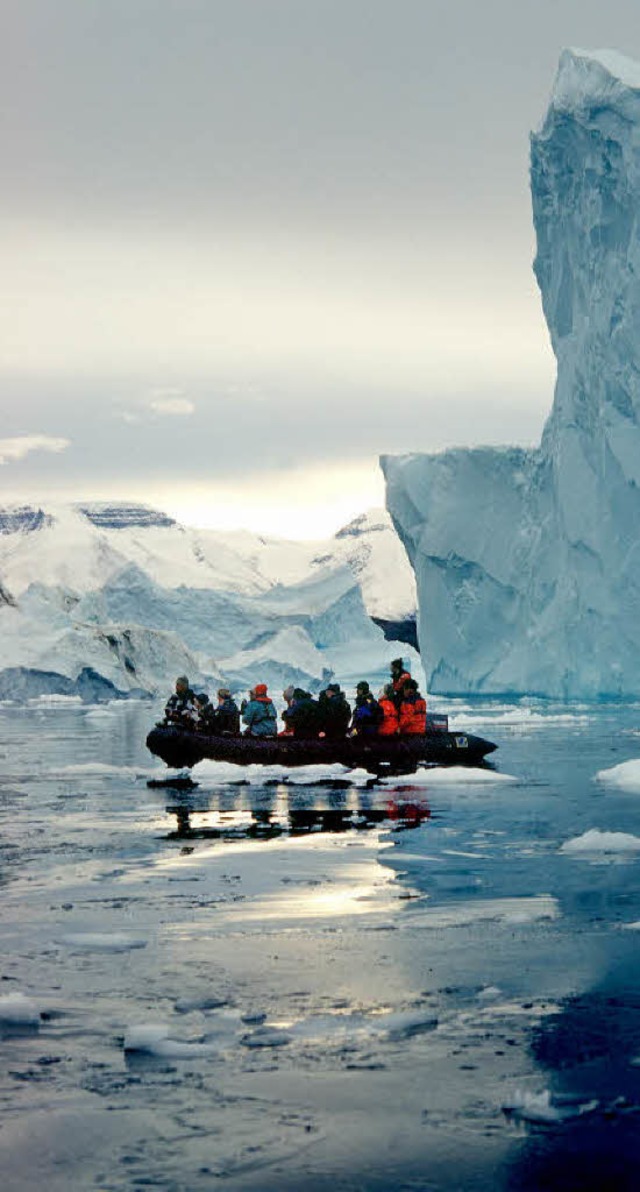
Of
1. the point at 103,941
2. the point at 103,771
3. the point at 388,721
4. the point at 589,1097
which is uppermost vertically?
the point at 388,721

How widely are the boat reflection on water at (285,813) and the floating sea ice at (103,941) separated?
488cm

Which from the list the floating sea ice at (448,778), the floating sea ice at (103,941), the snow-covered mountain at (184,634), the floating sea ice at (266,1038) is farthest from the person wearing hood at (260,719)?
the snow-covered mountain at (184,634)

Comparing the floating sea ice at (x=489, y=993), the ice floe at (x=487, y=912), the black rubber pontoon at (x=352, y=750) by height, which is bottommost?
the floating sea ice at (x=489, y=993)

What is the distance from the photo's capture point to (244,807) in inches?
643

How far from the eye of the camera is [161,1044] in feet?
20.0

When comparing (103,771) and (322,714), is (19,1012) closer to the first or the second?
(322,714)

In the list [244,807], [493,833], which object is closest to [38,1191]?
[493,833]

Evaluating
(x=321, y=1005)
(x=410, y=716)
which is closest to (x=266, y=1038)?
(x=321, y=1005)

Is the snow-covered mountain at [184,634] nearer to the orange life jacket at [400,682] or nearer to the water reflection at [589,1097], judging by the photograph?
the orange life jacket at [400,682]

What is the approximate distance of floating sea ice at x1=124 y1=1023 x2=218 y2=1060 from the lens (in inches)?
237

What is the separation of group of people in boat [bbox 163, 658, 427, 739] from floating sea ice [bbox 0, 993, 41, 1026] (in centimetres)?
1367

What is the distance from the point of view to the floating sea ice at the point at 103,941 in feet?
26.7

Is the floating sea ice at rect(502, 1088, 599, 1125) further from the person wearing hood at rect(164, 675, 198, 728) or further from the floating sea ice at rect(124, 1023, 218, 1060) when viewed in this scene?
the person wearing hood at rect(164, 675, 198, 728)

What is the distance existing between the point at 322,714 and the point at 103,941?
1255 cm
